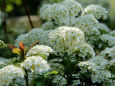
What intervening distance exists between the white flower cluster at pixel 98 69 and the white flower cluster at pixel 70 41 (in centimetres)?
17

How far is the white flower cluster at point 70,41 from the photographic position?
3.44 metres

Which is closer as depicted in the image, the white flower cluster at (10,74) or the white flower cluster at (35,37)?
the white flower cluster at (10,74)

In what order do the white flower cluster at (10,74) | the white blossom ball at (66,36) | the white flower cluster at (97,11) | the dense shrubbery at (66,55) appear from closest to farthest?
the white flower cluster at (10,74), the dense shrubbery at (66,55), the white blossom ball at (66,36), the white flower cluster at (97,11)

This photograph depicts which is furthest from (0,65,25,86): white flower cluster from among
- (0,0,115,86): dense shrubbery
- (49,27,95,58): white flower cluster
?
(49,27,95,58): white flower cluster

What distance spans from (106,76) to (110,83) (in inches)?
20.3

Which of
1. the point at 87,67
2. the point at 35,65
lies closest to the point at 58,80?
the point at 87,67

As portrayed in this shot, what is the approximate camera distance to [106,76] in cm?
381

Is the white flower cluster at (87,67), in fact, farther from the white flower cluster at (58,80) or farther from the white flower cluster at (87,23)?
the white flower cluster at (87,23)

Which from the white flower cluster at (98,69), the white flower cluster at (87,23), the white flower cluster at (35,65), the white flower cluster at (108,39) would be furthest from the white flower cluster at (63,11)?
the white flower cluster at (35,65)

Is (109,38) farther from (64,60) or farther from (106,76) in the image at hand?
(64,60)

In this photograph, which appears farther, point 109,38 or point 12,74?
point 109,38

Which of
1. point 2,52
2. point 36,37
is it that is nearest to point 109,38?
point 36,37

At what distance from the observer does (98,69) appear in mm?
3832

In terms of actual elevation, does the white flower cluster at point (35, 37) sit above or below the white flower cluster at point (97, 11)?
below
